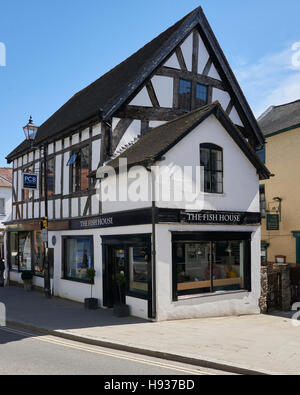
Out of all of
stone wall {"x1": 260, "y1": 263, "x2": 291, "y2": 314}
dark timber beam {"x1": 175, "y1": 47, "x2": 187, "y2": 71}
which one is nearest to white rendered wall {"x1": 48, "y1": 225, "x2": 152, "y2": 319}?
stone wall {"x1": 260, "y1": 263, "x2": 291, "y2": 314}

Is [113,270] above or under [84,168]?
under

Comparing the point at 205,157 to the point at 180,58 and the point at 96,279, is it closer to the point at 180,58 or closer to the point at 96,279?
the point at 180,58

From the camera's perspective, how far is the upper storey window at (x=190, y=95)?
52.3 feet

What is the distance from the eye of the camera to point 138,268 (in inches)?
507

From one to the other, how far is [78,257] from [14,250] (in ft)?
25.8

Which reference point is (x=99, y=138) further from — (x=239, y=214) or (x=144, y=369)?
(x=144, y=369)

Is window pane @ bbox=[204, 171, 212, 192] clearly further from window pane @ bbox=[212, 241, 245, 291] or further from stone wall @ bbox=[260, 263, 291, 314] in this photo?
stone wall @ bbox=[260, 263, 291, 314]

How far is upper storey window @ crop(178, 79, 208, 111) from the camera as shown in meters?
15.9

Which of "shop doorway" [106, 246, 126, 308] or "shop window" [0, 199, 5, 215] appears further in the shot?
"shop window" [0, 199, 5, 215]

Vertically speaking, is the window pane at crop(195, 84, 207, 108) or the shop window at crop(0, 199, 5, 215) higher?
the window pane at crop(195, 84, 207, 108)

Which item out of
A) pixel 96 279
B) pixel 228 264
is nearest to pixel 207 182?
pixel 228 264

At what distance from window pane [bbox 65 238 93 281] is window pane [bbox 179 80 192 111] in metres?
6.39

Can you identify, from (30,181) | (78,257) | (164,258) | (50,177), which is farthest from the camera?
(50,177)
